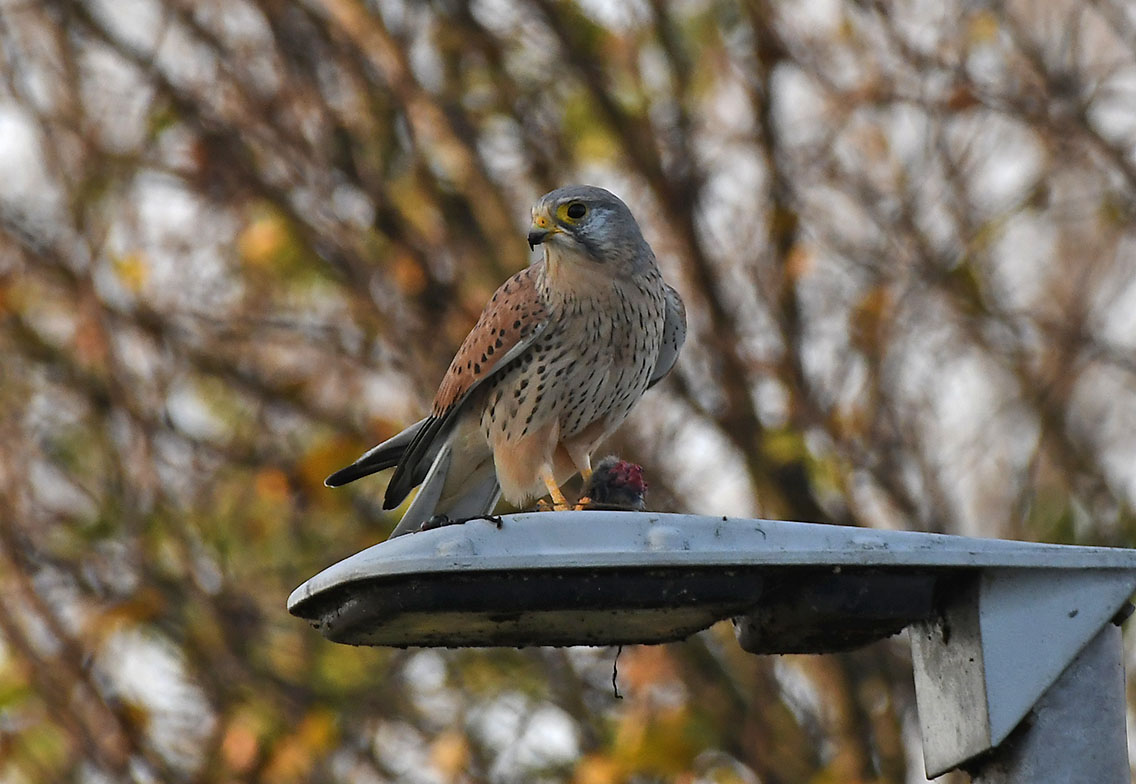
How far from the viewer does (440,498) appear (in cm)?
396

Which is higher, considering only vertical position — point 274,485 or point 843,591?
point 274,485

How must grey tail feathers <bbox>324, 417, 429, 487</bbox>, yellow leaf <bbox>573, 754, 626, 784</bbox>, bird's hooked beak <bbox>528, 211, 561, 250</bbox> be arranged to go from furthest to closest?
yellow leaf <bbox>573, 754, 626, 784</bbox>
bird's hooked beak <bbox>528, 211, 561, 250</bbox>
grey tail feathers <bbox>324, 417, 429, 487</bbox>

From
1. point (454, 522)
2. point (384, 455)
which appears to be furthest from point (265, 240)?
point (454, 522)

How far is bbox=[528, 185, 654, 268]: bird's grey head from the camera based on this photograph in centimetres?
370

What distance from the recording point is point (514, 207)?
628 centimetres

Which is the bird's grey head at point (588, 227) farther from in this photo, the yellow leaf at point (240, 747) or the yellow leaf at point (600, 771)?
the yellow leaf at point (240, 747)

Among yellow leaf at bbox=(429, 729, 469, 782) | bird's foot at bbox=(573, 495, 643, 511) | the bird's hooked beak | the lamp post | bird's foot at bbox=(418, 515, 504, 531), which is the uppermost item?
the bird's hooked beak

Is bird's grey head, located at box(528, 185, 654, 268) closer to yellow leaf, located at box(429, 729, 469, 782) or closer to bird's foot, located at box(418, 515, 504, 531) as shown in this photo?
bird's foot, located at box(418, 515, 504, 531)

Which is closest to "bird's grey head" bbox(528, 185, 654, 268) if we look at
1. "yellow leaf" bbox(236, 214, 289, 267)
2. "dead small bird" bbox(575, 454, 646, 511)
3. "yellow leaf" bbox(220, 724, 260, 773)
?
"dead small bird" bbox(575, 454, 646, 511)

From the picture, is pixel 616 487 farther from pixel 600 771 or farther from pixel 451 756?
pixel 451 756

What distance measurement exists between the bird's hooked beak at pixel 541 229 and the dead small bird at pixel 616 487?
0.84 meters

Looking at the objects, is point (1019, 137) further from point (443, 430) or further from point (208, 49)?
point (443, 430)

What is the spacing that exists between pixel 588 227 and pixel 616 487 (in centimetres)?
99

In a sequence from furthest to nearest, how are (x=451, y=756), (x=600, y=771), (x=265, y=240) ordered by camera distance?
1. (x=265, y=240)
2. (x=451, y=756)
3. (x=600, y=771)
